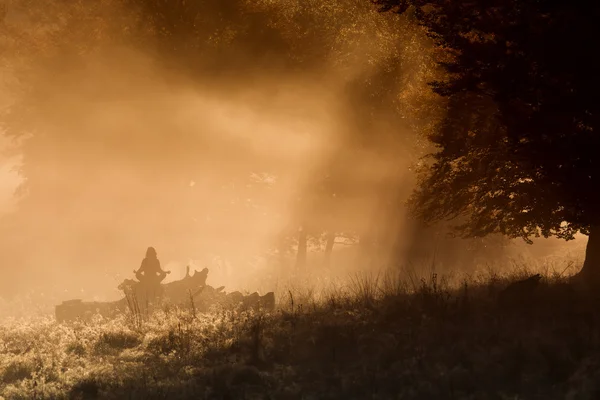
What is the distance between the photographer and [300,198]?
1393 inches

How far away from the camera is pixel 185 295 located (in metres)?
23.3

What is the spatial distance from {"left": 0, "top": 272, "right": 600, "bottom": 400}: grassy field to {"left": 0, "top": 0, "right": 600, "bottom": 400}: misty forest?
5cm

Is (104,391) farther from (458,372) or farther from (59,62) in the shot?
(59,62)

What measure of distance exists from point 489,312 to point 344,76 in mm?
17325

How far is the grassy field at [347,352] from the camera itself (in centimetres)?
1234

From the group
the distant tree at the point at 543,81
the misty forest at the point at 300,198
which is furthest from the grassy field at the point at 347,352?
the distant tree at the point at 543,81

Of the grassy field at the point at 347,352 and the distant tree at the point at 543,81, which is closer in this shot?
the grassy field at the point at 347,352

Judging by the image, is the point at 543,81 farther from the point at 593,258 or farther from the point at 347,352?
the point at 347,352

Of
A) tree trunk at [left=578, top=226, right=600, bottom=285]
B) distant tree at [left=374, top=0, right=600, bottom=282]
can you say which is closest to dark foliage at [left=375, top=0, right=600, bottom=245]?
distant tree at [left=374, top=0, right=600, bottom=282]

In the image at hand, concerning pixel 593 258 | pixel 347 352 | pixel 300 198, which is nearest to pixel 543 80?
pixel 593 258

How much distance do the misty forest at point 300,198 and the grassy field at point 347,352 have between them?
0.16ft

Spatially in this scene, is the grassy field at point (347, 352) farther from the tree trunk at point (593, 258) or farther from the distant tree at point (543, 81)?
the distant tree at point (543, 81)

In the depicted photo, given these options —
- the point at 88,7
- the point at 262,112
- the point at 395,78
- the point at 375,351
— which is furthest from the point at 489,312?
the point at 88,7

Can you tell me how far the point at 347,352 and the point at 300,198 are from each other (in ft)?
71.1
